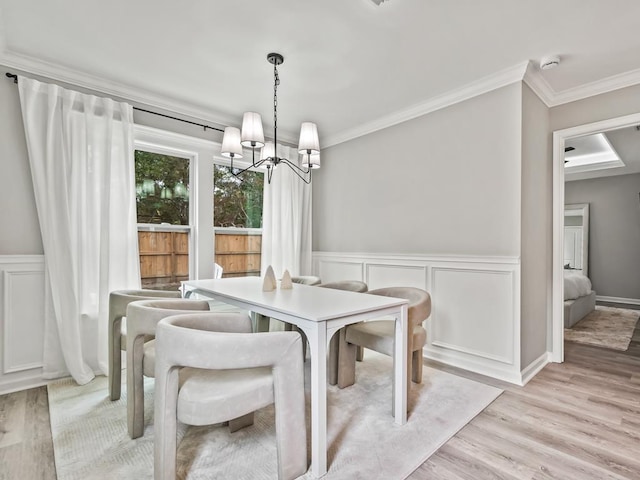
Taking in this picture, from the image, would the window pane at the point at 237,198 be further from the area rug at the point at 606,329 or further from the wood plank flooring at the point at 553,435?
the area rug at the point at 606,329

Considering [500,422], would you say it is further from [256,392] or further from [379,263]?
[379,263]

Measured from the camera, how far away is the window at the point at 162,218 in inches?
127

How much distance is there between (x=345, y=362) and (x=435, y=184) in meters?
1.89

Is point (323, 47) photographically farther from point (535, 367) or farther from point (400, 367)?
point (535, 367)

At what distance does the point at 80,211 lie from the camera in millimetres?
2693

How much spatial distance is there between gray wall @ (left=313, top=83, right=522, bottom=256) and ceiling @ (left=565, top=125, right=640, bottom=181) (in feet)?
6.50

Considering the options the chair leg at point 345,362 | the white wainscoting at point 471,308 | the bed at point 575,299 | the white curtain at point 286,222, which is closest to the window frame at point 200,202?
the white curtain at point 286,222

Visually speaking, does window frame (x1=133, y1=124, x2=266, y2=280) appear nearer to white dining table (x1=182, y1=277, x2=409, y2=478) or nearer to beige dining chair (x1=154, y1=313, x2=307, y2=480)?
white dining table (x1=182, y1=277, x2=409, y2=478)

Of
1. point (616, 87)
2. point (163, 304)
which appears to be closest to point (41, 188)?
point (163, 304)

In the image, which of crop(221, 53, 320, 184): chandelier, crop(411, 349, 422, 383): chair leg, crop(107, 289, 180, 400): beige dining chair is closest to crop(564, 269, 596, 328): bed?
crop(411, 349, 422, 383): chair leg

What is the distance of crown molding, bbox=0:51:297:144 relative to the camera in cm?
252

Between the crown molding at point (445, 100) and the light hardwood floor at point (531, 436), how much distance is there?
2.45 metres

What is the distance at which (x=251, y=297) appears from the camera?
2178 mm

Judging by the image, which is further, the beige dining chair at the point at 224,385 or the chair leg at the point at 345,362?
the chair leg at the point at 345,362
